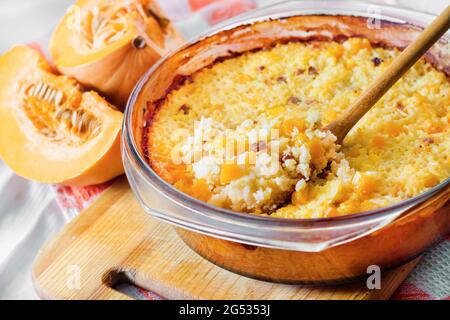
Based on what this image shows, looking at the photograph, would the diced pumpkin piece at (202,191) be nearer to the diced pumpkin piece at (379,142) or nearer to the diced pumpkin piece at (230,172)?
the diced pumpkin piece at (230,172)

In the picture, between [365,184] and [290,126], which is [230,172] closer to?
[290,126]

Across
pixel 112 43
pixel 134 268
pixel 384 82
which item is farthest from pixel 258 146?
pixel 112 43

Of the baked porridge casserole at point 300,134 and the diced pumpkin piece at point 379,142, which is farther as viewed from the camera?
the diced pumpkin piece at point 379,142

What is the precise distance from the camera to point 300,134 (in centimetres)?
174

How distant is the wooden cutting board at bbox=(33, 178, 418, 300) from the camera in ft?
5.80

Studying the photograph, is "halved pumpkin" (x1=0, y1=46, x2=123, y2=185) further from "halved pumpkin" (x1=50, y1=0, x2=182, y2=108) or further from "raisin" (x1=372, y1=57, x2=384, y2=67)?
"raisin" (x1=372, y1=57, x2=384, y2=67)

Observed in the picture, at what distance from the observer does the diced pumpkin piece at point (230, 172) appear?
1.67 m

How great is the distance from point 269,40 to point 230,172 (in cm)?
78

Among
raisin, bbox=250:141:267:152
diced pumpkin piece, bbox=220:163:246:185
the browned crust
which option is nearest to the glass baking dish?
the browned crust

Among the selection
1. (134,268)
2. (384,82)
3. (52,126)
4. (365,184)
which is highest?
(384,82)

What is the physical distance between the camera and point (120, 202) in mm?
2156

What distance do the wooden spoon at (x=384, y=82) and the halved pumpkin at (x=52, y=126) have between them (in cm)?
74

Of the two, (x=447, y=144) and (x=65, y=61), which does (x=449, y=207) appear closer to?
(x=447, y=144)

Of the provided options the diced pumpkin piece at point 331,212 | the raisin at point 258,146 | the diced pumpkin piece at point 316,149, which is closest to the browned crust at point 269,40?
the raisin at point 258,146
